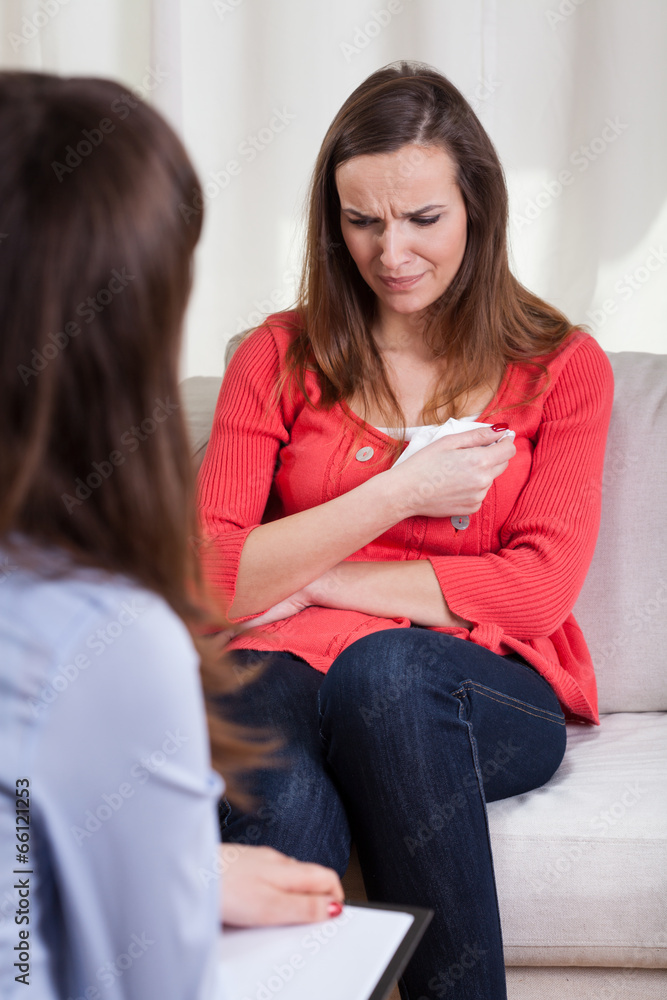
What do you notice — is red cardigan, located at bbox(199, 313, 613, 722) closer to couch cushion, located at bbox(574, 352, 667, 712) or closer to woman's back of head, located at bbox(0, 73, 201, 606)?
couch cushion, located at bbox(574, 352, 667, 712)

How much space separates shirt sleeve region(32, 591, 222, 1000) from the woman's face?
0.94 metres

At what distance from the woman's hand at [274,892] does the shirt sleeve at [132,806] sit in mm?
142

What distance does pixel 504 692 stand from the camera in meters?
1.12

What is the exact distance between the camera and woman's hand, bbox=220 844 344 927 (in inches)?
24.4

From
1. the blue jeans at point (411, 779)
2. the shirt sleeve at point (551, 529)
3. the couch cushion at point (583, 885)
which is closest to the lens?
the blue jeans at point (411, 779)

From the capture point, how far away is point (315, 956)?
579 millimetres

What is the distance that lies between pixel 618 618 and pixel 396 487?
1.49ft

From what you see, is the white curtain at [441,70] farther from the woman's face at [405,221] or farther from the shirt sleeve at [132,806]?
the shirt sleeve at [132,806]

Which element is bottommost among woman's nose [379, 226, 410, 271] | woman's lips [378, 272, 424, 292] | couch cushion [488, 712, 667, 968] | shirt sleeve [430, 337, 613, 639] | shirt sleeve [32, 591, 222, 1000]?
couch cushion [488, 712, 667, 968]

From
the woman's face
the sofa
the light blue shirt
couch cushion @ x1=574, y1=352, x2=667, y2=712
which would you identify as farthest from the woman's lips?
the light blue shirt

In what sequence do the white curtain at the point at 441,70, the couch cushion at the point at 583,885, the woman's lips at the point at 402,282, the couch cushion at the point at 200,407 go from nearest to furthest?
1. the couch cushion at the point at 583,885
2. the woman's lips at the point at 402,282
3. the couch cushion at the point at 200,407
4. the white curtain at the point at 441,70

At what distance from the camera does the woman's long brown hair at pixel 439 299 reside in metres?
1.28

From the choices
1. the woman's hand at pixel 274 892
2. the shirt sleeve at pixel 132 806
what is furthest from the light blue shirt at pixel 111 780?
the woman's hand at pixel 274 892

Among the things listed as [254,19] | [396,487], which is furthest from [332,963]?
[254,19]
